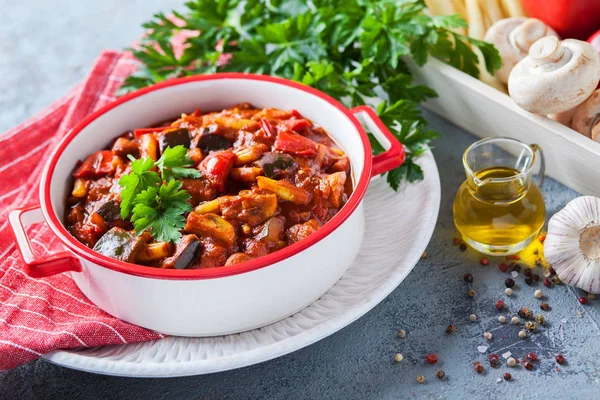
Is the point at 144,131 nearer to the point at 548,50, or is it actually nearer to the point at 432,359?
the point at 432,359

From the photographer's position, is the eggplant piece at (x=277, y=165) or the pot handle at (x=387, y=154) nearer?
the eggplant piece at (x=277, y=165)

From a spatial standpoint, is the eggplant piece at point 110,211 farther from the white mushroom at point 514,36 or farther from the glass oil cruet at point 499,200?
the white mushroom at point 514,36

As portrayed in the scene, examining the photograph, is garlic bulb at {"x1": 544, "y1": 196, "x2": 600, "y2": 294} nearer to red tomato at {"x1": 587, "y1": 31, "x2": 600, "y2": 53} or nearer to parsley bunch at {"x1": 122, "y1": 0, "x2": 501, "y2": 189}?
parsley bunch at {"x1": 122, "y1": 0, "x2": 501, "y2": 189}

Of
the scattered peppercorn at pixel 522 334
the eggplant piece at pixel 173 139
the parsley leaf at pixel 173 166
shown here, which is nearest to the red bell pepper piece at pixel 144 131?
the eggplant piece at pixel 173 139

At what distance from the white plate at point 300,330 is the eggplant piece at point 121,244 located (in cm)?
37

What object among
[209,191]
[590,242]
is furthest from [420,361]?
[209,191]

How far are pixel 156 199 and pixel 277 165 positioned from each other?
0.50m

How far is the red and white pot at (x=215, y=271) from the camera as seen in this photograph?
2.71 m

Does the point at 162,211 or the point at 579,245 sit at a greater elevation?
the point at 162,211

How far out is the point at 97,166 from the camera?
3.31 m

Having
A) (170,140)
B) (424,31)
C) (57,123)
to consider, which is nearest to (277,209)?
(170,140)

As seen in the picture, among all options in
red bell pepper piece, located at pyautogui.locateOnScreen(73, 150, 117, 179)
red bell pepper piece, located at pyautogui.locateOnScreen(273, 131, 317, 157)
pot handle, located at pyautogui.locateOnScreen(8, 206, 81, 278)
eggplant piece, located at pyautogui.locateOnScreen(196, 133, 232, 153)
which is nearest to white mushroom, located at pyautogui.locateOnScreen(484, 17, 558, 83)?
red bell pepper piece, located at pyautogui.locateOnScreen(273, 131, 317, 157)

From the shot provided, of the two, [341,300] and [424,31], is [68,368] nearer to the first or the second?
[341,300]

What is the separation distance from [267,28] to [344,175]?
119 centimetres
